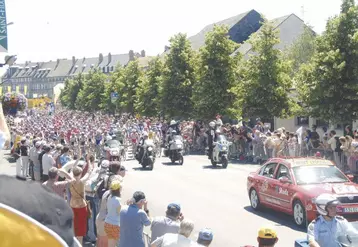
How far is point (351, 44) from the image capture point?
79.8 ft

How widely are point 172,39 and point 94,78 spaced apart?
44659 mm

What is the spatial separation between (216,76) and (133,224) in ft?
96.9

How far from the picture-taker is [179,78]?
139 feet

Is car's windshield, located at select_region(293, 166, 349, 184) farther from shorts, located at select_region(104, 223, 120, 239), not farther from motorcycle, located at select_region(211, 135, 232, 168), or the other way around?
motorcycle, located at select_region(211, 135, 232, 168)

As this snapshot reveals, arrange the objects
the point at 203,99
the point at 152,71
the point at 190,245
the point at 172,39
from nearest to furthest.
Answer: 1. the point at 190,245
2. the point at 203,99
3. the point at 172,39
4. the point at 152,71

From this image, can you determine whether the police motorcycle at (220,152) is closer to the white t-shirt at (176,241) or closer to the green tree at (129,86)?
the white t-shirt at (176,241)

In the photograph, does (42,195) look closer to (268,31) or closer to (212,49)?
(268,31)

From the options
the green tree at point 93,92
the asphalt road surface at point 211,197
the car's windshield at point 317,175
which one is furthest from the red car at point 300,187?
the green tree at point 93,92

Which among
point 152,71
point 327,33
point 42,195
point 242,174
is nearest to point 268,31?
point 327,33

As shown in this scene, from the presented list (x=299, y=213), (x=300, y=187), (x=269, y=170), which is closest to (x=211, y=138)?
(x=269, y=170)

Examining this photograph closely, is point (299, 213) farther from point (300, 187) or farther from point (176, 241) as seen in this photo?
point (176, 241)

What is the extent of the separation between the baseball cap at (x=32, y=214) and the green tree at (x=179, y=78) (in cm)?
3927

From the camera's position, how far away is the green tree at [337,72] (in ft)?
78.7

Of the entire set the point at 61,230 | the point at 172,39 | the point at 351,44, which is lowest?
the point at 61,230
